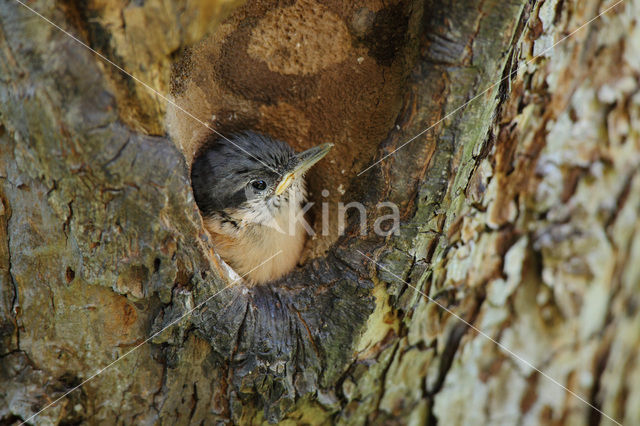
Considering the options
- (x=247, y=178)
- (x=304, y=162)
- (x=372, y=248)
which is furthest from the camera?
(x=247, y=178)

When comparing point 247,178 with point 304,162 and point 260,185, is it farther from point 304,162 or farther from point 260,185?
point 304,162

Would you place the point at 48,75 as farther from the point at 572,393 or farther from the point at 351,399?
the point at 572,393

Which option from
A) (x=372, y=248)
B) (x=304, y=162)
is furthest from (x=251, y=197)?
(x=372, y=248)

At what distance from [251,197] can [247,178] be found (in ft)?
0.41

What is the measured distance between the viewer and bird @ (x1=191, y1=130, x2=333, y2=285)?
287 cm

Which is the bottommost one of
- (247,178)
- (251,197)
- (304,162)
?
(251,197)

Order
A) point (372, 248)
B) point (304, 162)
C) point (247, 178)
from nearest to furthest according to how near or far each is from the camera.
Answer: point (372, 248)
point (304, 162)
point (247, 178)

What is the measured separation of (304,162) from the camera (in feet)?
8.86

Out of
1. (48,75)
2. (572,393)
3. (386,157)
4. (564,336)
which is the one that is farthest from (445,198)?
(48,75)

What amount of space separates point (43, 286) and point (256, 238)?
144cm

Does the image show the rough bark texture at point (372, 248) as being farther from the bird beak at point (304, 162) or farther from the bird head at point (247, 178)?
the bird head at point (247, 178)

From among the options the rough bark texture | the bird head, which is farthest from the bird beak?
the rough bark texture

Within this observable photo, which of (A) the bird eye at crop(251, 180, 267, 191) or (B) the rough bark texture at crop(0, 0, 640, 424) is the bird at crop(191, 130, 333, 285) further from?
(B) the rough bark texture at crop(0, 0, 640, 424)

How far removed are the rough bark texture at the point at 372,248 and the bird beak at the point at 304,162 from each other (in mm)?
519
